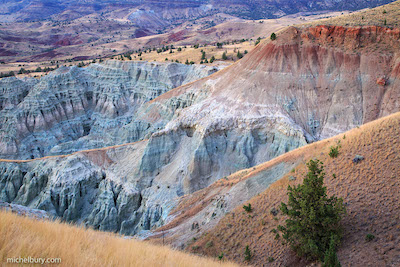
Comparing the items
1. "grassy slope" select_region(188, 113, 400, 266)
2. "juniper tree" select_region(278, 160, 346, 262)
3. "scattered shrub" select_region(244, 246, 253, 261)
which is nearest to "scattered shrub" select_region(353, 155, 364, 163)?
"grassy slope" select_region(188, 113, 400, 266)

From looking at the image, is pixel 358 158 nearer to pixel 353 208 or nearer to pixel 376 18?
pixel 353 208

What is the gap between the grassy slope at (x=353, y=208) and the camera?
10148mm

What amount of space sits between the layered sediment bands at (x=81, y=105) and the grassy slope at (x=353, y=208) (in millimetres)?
35698

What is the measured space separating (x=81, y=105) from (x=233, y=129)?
42.0 meters

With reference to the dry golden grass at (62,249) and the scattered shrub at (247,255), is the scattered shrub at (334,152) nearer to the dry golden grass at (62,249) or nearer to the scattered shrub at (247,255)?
the scattered shrub at (247,255)

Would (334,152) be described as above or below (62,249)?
below

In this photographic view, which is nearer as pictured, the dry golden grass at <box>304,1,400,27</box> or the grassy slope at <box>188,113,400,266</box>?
the grassy slope at <box>188,113,400,266</box>

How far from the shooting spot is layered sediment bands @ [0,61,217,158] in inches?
2109

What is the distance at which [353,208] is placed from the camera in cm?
1221

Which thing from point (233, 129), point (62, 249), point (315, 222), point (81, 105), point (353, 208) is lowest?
point (81, 105)

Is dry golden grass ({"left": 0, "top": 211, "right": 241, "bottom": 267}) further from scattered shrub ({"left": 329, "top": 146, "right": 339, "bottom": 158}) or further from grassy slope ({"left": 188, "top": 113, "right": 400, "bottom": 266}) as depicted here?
scattered shrub ({"left": 329, "top": 146, "right": 339, "bottom": 158})

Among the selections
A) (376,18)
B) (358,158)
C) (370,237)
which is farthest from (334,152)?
(376,18)

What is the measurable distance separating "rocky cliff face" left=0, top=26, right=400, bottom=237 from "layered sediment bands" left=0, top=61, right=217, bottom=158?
47.3 feet

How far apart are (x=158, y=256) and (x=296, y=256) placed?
7626mm
